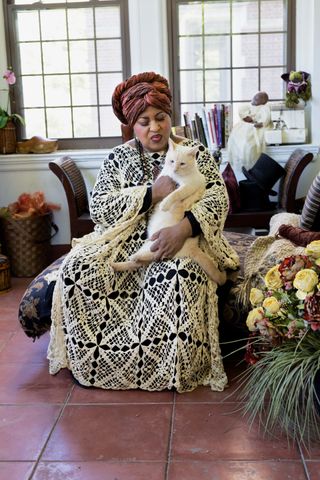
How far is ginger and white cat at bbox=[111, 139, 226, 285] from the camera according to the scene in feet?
8.86

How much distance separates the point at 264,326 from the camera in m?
2.32

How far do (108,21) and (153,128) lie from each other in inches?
93.7

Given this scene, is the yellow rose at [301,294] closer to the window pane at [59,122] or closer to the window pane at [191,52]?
the window pane at [191,52]

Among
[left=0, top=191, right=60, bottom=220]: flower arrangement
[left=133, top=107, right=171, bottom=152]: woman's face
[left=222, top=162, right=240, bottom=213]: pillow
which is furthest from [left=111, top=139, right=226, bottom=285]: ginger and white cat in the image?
[left=0, top=191, right=60, bottom=220]: flower arrangement

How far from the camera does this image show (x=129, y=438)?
232 cm

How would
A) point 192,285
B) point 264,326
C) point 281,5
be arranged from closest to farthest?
point 264,326 → point 192,285 → point 281,5

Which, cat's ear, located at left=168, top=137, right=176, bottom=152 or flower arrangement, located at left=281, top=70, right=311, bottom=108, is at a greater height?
flower arrangement, located at left=281, top=70, right=311, bottom=108

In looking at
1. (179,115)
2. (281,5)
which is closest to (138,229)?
(179,115)

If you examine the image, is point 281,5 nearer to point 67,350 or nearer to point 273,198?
point 273,198

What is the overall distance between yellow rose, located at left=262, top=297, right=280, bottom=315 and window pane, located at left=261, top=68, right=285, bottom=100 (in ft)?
9.60

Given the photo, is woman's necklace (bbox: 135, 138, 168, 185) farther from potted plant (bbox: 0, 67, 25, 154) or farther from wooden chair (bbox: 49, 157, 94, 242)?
potted plant (bbox: 0, 67, 25, 154)

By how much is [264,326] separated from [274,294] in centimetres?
12

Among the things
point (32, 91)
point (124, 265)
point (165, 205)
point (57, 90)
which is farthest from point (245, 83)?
point (124, 265)

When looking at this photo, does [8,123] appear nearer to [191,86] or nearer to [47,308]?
[191,86]
